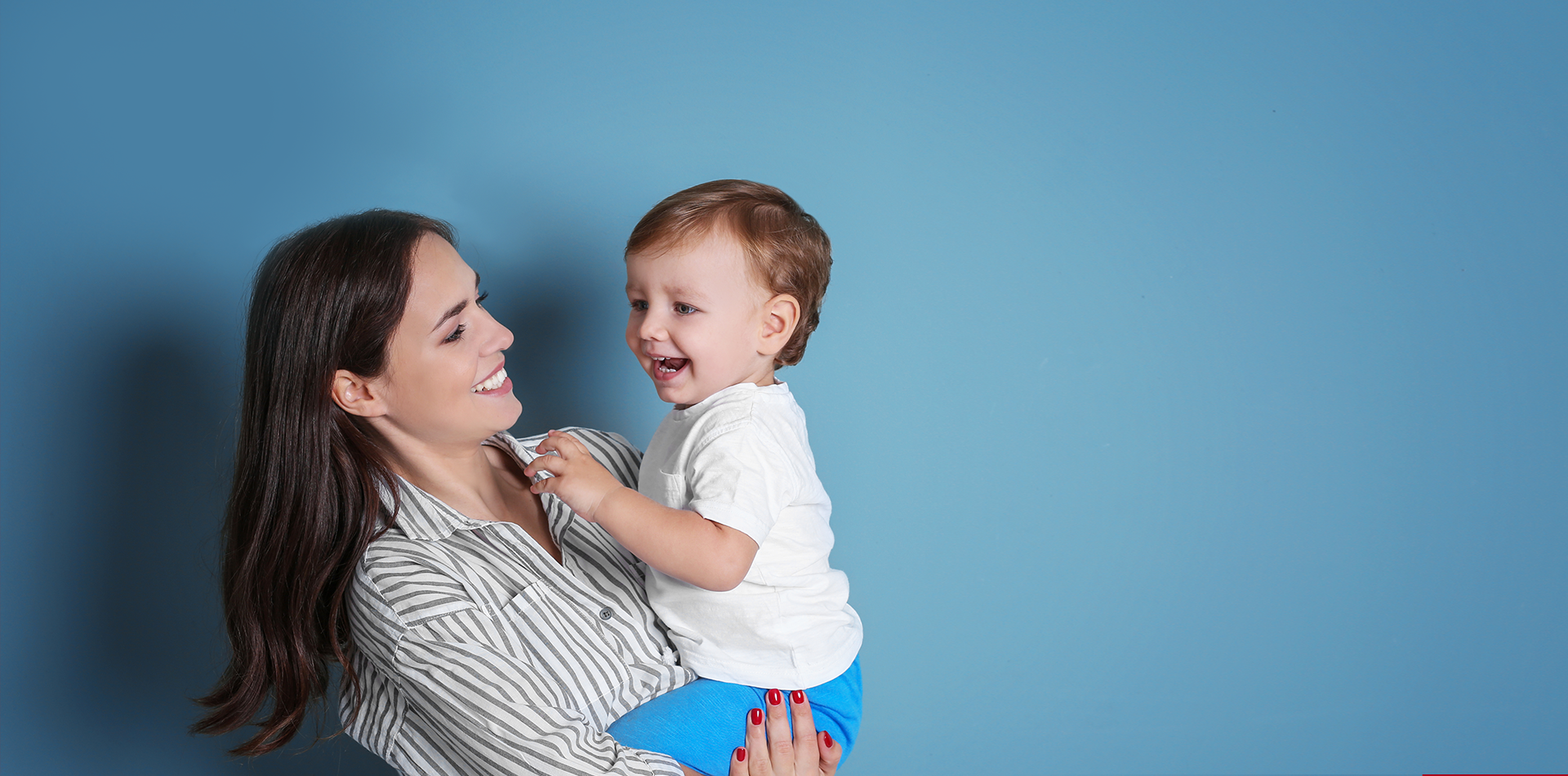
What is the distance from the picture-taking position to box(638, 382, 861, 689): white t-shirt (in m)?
1.43

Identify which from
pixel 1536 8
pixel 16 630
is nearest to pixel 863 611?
pixel 16 630

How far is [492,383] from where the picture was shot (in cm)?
154

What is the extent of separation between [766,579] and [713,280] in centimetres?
50

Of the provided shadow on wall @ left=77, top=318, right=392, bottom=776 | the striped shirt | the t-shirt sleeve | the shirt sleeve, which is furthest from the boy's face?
shadow on wall @ left=77, top=318, right=392, bottom=776

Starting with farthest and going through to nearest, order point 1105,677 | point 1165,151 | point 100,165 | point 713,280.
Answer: point 1105,677 < point 1165,151 < point 100,165 < point 713,280

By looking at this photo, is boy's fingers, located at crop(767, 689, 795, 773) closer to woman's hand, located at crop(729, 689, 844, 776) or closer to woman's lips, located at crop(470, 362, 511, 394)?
woman's hand, located at crop(729, 689, 844, 776)

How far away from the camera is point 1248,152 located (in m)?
2.29

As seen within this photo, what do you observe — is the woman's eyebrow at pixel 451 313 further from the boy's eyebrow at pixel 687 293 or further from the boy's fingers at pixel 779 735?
the boy's fingers at pixel 779 735

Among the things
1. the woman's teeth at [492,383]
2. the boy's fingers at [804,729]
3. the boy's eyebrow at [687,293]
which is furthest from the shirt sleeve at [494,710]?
the boy's eyebrow at [687,293]

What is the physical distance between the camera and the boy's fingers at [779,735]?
1521 mm

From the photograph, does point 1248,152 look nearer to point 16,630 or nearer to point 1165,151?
point 1165,151

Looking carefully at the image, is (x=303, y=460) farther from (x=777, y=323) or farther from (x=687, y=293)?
(x=777, y=323)

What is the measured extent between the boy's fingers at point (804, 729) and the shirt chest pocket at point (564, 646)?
0.29m

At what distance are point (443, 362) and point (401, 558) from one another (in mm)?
311
